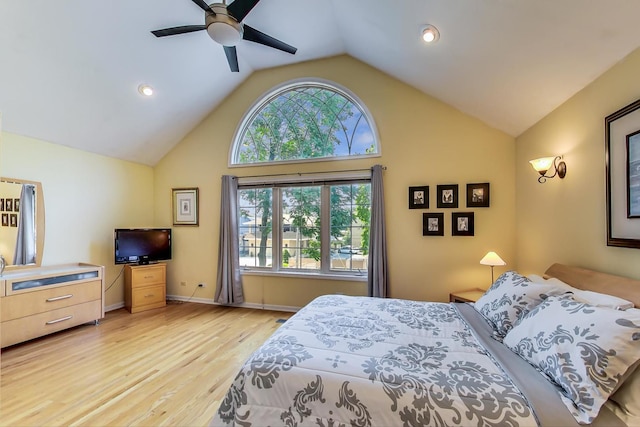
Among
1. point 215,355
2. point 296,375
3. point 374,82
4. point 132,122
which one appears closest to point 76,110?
point 132,122

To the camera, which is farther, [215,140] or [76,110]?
[215,140]

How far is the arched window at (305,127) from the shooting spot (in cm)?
398

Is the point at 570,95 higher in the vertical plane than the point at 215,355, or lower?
higher

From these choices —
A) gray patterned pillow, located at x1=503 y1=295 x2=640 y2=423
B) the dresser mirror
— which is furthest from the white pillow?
the dresser mirror

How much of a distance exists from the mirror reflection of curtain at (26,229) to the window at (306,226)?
2.53 metres

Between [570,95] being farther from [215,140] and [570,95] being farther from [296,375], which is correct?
[215,140]

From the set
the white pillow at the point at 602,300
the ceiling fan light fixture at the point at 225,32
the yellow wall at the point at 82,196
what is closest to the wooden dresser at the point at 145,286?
the yellow wall at the point at 82,196

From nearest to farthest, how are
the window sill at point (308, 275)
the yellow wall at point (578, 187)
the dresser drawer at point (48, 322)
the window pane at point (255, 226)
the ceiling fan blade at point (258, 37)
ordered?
1. the yellow wall at point (578, 187)
2. the ceiling fan blade at point (258, 37)
3. the dresser drawer at point (48, 322)
4. the window sill at point (308, 275)
5. the window pane at point (255, 226)

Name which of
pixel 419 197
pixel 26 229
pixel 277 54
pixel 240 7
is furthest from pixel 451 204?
pixel 26 229

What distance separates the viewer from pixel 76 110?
11.2ft

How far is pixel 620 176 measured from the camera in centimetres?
177

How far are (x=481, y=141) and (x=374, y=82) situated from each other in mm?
1635

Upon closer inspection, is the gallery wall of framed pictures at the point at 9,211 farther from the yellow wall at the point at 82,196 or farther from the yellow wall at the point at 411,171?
the yellow wall at the point at 411,171

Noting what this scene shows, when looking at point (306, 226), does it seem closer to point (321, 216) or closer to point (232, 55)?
point (321, 216)
